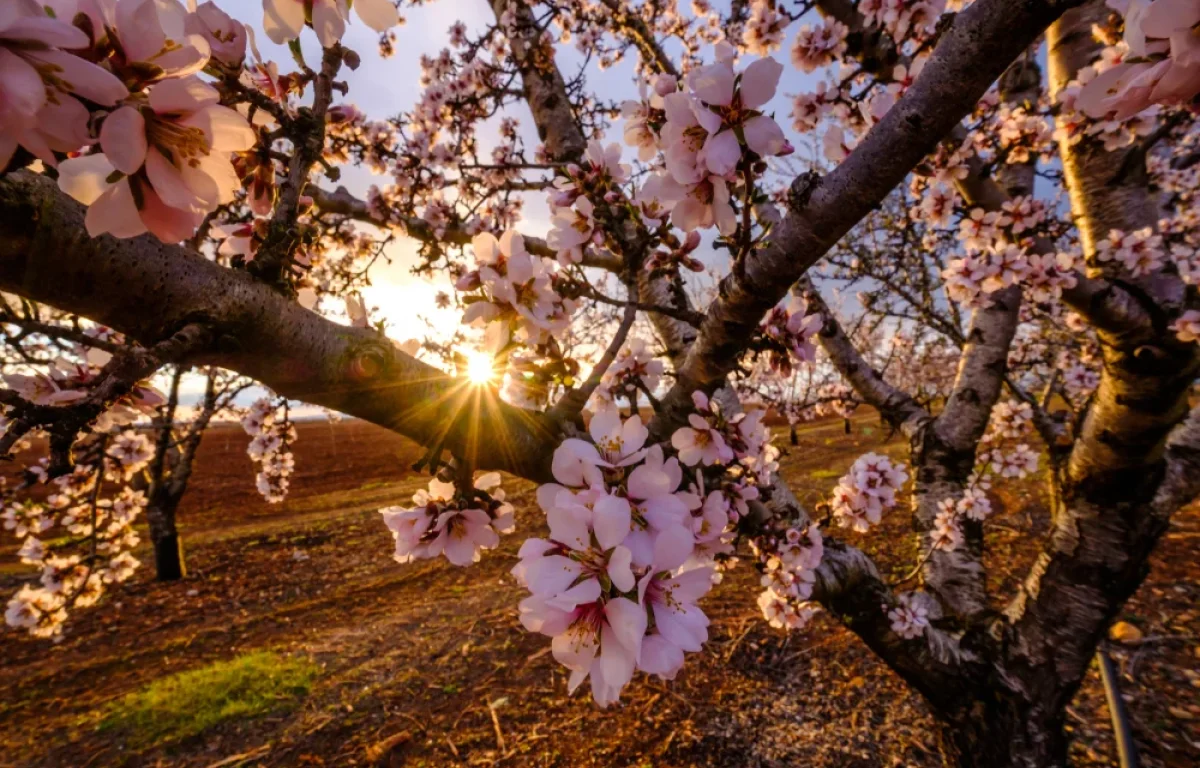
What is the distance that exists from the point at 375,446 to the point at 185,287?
120 feet

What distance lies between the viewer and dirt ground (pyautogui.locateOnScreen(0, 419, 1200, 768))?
2971 millimetres

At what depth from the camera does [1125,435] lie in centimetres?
204

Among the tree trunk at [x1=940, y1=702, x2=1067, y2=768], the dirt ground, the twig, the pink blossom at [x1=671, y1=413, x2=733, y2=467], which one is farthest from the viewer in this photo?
the twig

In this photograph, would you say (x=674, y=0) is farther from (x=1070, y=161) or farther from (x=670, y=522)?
(x=670, y=522)

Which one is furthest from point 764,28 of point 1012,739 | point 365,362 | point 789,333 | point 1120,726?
point 1120,726

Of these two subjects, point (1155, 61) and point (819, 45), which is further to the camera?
point (819, 45)

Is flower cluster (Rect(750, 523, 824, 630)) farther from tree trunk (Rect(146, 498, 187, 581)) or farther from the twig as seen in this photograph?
tree trunk (Rect(146, 498, 187, 581))

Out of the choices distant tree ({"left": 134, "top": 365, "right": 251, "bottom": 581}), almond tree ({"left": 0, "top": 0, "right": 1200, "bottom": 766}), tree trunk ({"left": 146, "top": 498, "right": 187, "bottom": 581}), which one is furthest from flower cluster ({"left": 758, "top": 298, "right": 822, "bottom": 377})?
tree trunk ({"left": 146, "top": 498, "right": 187, "bottom": 581})

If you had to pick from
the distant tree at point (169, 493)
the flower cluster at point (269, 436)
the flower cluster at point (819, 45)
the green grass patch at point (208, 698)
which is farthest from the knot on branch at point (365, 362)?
the distant tree at point (169, 493)

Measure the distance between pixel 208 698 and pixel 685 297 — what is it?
5059 millimetres

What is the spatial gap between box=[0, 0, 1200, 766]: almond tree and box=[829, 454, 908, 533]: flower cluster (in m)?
0.03

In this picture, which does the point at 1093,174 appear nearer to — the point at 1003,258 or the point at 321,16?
the point at 1003,258

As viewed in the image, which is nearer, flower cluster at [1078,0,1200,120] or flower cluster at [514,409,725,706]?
flower cluster at [1078,0,1200,120]

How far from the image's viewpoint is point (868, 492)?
275 centimetres
